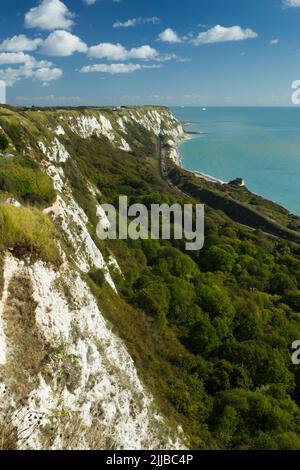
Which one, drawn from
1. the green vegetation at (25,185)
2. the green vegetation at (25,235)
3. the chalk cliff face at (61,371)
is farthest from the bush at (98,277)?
the green vegetation at (25,235)

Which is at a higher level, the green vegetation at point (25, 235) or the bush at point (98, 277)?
the green vegetation at point (25, 235)

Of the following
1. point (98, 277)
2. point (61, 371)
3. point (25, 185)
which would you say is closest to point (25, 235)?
point (61, 371)

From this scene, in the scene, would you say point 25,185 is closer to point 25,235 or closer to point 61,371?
point 25,235

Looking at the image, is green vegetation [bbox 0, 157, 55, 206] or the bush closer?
green vegetation [bbox 0, 157, 55, 206]

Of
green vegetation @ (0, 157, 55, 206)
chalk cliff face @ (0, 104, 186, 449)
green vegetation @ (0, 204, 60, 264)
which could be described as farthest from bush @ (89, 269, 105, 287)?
green vegetation @ (0, 204, 60, 264)

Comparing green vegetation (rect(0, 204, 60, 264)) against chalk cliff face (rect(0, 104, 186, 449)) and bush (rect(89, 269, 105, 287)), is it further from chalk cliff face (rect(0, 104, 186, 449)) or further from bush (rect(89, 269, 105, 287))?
bush (rect(89, 269, 105, 287))

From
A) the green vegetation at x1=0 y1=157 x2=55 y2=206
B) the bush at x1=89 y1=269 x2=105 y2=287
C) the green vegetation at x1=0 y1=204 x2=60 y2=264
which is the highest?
the green vegetation at x1=0 y1=157 x2=55 y2=206

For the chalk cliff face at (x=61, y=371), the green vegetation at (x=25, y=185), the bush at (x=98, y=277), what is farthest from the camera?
the bush at (x=98, y=277)

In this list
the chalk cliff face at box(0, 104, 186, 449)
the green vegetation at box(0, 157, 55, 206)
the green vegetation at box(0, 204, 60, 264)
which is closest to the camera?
the chalk cliff face at box(0, 104, 186, 449)

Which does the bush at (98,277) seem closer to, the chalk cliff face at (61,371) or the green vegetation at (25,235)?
the chalk cliff face at (61,371)
